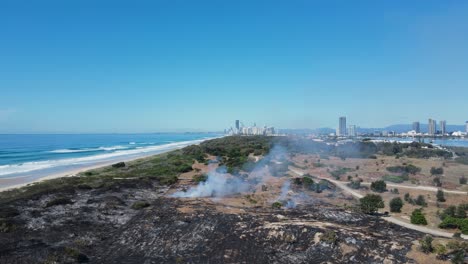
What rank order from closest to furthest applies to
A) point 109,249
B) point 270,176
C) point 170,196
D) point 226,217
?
point 109,249 → point 226,217 → point 170,196 → point 270,176

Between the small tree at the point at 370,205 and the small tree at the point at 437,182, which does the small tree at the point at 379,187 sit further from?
the small tree at the point at 370,205

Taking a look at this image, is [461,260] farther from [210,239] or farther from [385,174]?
[385,174]

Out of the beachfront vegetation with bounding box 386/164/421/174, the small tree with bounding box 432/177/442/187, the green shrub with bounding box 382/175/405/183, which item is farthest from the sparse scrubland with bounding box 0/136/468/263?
the beachfront vegetation with bounding box 386/164/421/174

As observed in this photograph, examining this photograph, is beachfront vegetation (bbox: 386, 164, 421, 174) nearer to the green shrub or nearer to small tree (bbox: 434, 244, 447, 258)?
the green shrub

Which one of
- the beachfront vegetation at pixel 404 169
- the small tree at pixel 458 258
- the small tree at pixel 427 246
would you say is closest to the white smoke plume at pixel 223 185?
the beachfront vegetation at pixel 404 169

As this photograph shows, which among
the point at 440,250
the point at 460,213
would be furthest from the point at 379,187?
the point at 440,250

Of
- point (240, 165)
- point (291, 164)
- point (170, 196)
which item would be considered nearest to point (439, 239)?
point (170, 196)

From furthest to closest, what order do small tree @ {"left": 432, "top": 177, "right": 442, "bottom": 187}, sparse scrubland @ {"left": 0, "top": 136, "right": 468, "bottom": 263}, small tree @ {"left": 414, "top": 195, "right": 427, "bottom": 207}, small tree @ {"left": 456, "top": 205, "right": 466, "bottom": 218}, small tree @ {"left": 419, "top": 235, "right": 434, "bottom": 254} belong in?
small tree @ {"left": 432, "top": 177, "right": 442, "bottom": 187}
small tree @ {"left": 414, "top": 195, "right": 427, "bottom": 207}
small tree @ {"left": 456, "top": 205, "right": 466, "bottom": 218}
sparse scrubland @ {"left": 0, "top": 136, "right": 468, "bottom": 263}
small tree @ {"left": 419, "top": 235, "right": 434, "bottom": 254}

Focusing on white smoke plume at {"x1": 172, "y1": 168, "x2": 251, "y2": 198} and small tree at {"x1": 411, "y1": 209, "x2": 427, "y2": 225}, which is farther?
white smoke plume at {"x1": 172, "y1": 168, "x2": 251, "y2": 198}
